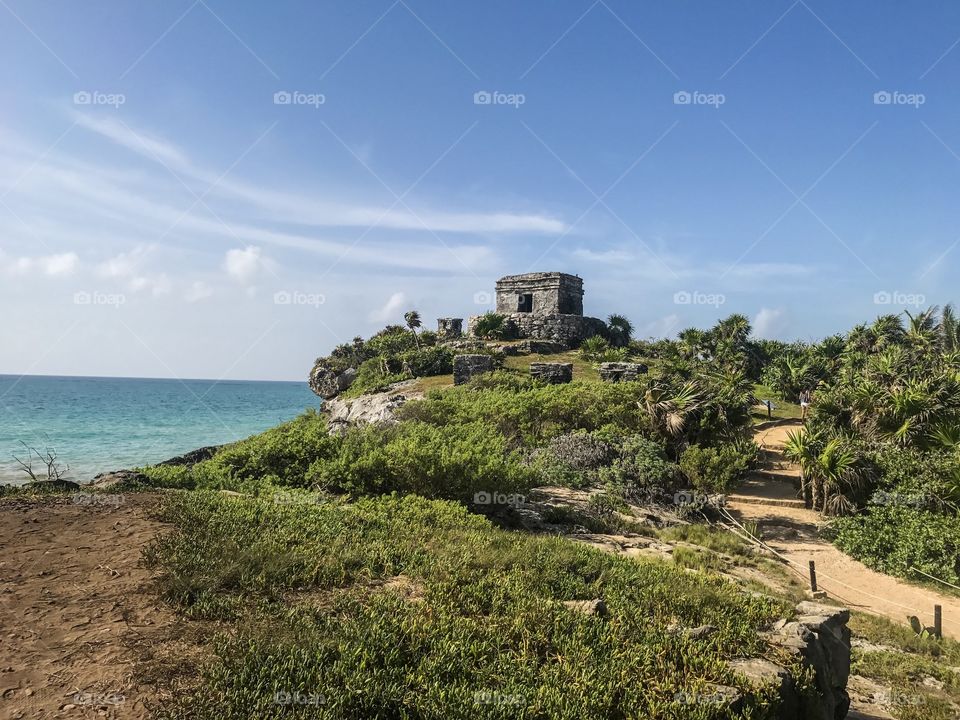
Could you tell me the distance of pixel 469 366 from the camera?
93.1 feet

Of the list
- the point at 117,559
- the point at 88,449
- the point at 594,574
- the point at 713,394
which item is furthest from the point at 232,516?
the point at 88,449

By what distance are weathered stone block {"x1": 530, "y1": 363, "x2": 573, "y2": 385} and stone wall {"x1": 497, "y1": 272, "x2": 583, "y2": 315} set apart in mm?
19029

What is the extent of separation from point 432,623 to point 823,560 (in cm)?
1252

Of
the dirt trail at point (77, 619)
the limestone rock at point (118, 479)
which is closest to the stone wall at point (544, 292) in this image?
the limestone rock at point (118, 479)

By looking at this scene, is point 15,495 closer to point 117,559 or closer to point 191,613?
point 117,559

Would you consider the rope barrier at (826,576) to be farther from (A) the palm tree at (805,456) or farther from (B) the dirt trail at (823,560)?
(A) the palm tree at (805,456)

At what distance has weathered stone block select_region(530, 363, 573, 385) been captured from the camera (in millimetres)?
27641

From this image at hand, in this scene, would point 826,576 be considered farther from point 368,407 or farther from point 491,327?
point 491,327

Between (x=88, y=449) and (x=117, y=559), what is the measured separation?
36.6 m

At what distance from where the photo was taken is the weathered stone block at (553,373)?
90.7ft

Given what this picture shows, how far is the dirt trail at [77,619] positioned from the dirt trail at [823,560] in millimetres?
12184

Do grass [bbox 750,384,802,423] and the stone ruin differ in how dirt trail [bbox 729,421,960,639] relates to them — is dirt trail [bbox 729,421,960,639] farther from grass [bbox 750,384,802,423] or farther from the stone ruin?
the stone ruin

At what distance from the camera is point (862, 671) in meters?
7.55

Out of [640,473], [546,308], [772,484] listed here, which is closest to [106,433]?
[546,308]
